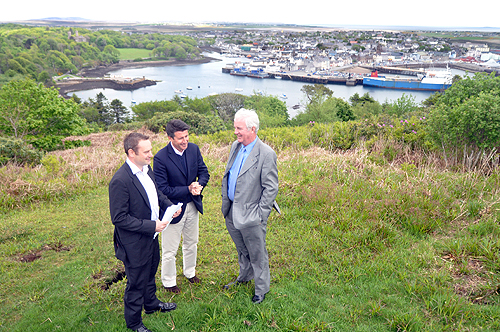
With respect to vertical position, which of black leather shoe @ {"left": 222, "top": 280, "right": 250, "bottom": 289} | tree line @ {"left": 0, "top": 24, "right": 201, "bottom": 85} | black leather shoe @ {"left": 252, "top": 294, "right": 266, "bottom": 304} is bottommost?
black leather shoe @ {"left": 222, "top": 280, "right": 250, "bottom": 289}

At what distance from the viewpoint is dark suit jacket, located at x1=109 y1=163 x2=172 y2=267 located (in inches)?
94.1

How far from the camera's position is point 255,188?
9.61 feet

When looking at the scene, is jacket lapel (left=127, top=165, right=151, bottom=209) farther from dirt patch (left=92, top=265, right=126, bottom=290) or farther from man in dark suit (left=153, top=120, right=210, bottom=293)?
dirt patch (left=92, top=265, right=126, bottom=290)

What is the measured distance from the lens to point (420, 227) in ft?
13.7

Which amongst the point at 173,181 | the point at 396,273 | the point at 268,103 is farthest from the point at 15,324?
Result: the point at 268,103

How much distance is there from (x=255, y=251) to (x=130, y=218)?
1255mm

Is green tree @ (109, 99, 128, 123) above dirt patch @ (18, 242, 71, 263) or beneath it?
beneath

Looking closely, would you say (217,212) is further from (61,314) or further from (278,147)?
(278,147)

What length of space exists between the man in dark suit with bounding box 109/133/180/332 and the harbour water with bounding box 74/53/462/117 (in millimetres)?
51306

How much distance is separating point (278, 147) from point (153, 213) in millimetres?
6732

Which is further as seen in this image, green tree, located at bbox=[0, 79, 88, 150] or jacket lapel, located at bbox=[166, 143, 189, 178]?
green tree, located at bbox=[0, 79, 88, 150]

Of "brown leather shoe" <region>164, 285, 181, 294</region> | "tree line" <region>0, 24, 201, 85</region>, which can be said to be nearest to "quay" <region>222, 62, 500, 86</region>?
"tree line" <region>0, 24, 201, 85</region>

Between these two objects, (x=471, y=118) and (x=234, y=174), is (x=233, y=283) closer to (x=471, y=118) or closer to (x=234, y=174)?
(x=234, y=174)

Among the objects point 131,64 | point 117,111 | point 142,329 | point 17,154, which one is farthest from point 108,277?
point 131,64
